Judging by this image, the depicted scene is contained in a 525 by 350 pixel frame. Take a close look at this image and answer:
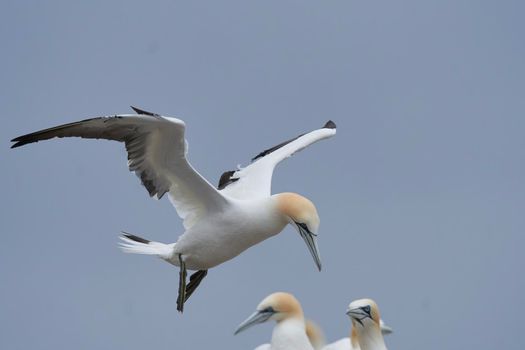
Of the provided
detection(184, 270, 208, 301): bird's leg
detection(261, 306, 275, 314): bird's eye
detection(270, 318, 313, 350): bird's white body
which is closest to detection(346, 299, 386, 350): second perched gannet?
detection(270, 318, 313, 350): bird's white body

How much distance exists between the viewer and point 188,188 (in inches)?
600

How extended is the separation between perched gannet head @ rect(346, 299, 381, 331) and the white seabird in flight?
4.64 feet

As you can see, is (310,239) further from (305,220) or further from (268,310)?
(268,310)

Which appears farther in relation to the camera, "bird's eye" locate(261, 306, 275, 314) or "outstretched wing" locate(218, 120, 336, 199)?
"bird's eye" locate(261, 306, 275, 314)

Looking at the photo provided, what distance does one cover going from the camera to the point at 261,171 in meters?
16.6

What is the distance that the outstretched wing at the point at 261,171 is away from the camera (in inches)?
636

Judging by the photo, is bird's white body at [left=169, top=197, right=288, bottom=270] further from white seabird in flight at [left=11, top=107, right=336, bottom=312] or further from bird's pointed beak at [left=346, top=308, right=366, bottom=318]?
bird's pointed beak at [left=346, top=308, right=366, bottom=318]

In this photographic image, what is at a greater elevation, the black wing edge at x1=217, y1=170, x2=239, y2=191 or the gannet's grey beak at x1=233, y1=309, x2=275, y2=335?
the black wing edge at x1=217, y1=170, x2=239, y2=191

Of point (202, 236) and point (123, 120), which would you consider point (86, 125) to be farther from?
point (202, 236)

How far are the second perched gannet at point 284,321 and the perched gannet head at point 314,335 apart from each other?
2.00 m

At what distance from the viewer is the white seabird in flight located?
1418cm

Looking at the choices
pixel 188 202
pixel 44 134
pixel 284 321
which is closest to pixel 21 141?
pixel 44 134

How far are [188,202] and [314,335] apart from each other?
4232 mm

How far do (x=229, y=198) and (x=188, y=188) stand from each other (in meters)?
0.37
